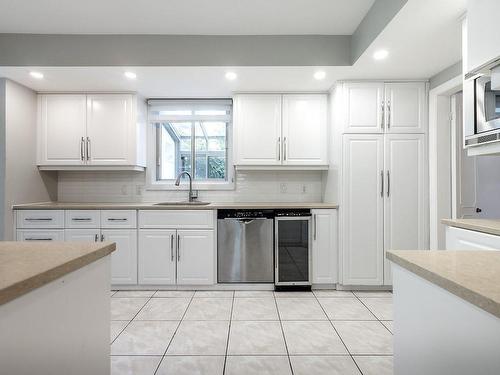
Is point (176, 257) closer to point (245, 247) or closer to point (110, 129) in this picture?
point (245, 247)

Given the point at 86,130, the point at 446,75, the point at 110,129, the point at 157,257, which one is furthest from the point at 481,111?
the point at 86,130

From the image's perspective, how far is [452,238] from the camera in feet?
6.72

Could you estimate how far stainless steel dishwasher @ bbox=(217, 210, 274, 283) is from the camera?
10.4 ft

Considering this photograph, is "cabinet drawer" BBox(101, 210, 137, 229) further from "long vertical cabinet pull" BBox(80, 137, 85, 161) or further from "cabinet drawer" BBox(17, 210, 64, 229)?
"long vertical cabinet pull" BBox(80, 137, 85, 161)

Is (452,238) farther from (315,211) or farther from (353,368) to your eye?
(315,211)

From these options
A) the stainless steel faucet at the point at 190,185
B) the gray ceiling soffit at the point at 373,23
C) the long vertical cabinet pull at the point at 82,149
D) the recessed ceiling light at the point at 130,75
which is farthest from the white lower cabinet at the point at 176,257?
the gray ceiling soffit at the point at 373,23

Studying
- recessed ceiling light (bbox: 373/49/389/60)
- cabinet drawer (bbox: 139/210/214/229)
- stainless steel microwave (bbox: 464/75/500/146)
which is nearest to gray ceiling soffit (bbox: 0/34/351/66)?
recessed ceiling light (bbox: 373/49/389/60)

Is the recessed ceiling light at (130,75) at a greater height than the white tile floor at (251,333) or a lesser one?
greater

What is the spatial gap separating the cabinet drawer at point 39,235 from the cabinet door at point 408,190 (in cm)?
336

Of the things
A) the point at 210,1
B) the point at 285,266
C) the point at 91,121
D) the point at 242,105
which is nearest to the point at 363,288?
the point at 285,266

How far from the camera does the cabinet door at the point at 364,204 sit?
3139mm

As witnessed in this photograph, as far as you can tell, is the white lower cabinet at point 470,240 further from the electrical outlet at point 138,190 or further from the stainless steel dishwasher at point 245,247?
the electrical outlet at point 138,190

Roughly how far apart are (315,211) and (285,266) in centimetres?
65

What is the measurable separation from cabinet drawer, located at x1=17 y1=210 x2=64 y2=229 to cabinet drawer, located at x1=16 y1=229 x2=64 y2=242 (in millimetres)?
51
